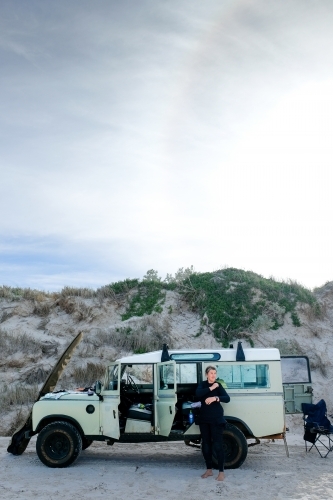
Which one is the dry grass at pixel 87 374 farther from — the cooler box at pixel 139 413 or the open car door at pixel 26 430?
the cooler box at pixel 139 413

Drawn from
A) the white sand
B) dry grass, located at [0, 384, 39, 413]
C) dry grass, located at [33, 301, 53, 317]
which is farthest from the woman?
dry grass, located at [33, 301, 53, 317]

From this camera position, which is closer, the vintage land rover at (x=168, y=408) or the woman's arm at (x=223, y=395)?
the woman's arm at (x=223, y=395)

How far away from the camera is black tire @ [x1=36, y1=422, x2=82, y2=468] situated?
10109 millimetres

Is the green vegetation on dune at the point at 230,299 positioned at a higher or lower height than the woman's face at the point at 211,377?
higher

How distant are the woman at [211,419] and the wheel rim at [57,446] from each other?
2.75 m

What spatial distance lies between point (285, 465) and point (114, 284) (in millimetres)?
16585

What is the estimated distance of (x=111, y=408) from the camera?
10.3 m

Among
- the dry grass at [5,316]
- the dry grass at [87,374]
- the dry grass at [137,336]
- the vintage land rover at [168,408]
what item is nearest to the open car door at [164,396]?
the vintage land rover at [168,408]

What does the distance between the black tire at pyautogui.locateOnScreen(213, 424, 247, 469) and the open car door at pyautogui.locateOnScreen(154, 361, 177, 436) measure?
1117 mm

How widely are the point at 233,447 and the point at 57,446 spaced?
3.43 m

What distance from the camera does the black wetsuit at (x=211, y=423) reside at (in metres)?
9.28

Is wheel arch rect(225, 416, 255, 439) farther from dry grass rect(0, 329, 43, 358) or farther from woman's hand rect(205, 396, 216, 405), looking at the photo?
dry grass rect(0, 329, 43, 358)

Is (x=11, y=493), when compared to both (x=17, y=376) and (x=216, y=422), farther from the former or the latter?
(x=17, y=376)

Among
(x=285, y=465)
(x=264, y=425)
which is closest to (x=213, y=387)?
(x=264, y=425)
